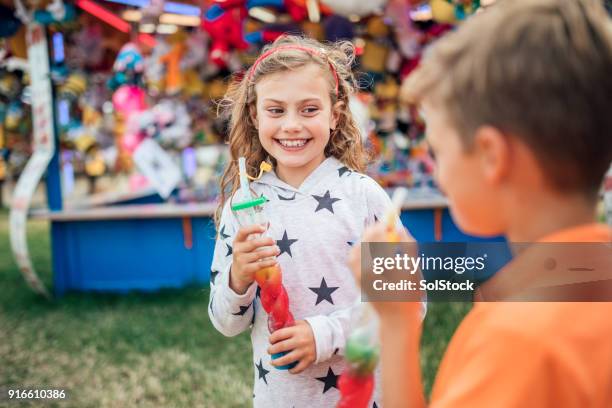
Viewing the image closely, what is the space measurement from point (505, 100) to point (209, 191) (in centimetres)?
423

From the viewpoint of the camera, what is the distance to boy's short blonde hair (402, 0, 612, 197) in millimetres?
599

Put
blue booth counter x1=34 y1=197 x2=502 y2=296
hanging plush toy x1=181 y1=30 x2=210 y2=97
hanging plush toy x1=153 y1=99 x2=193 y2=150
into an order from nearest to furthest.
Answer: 1. blue booth counter x1=34 y1=197 x2=502 y2=296
2. hanging plush toy x1=153 y1=99 x2=193 y2=150
3. hanging plush toy x1=181 y1=30 x2=210 y2=97

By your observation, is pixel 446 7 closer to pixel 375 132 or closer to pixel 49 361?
pixel 375 132

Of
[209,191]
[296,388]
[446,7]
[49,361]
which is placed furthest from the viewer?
[209,191]

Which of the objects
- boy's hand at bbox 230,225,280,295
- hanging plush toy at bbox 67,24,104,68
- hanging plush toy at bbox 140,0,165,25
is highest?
hanging plush toy at bbox 67,24,104,68

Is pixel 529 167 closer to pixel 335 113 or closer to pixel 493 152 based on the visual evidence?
pixel 493 152

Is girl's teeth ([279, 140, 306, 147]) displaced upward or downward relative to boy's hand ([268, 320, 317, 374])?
upward

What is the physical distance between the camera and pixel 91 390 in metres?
2.65

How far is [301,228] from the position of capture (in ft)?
4.56

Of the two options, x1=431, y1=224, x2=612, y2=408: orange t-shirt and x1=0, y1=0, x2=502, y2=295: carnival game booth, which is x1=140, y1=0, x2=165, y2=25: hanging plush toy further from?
x1=431, y1=224, x2=612, y2=408: orange t-shirt

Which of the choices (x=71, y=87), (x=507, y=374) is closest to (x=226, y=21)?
(x=71, y=87)

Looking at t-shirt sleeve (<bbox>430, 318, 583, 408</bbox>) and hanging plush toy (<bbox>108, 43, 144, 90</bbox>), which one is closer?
t-shirt sleeve (<bbox>430, 318, 583, 408</bbox>)

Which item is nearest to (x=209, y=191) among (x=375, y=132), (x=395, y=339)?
(x=375, y=132)

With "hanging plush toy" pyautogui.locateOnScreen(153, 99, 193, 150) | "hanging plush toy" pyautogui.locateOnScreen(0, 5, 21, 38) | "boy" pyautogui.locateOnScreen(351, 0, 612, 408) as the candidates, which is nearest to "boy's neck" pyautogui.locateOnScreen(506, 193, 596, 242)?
"boy" pyautogui.locateOnScreen(351, 0, 612, 408)
